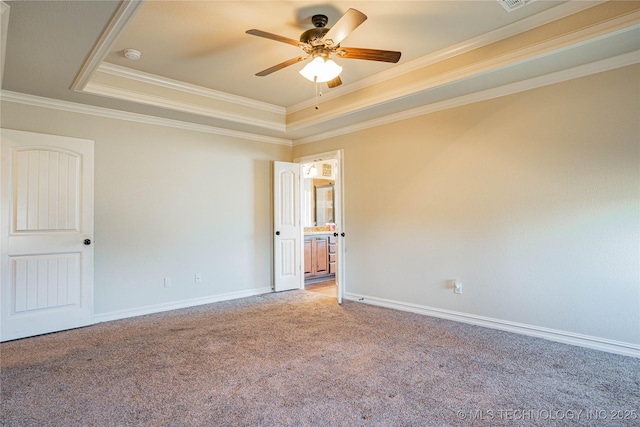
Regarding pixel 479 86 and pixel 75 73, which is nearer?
pixel 75 73

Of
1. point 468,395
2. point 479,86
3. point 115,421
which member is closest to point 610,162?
point 479,86

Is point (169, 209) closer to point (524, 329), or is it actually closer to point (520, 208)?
point (520, 208)

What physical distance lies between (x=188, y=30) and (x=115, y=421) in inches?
115

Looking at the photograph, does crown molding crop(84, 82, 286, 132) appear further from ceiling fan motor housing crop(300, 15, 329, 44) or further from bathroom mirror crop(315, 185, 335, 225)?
bathroom mirror crop(315, 185, 335, 225)

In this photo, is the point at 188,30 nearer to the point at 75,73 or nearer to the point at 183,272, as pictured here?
the point at 75,73

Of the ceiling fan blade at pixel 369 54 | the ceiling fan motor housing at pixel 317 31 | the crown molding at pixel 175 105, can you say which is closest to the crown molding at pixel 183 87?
the crown molding at pixel 175 105

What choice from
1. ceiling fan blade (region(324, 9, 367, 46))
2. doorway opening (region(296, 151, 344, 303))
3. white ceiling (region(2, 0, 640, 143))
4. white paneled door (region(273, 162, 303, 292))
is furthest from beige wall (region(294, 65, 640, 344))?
ceiling fan blade (region(324, 9, 367, 46))

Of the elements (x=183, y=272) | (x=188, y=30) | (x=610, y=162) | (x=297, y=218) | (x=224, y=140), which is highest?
(x=188, y=30)

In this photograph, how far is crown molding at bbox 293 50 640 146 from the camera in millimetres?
2877

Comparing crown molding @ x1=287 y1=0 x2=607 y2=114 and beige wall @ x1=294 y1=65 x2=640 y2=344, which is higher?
crown molding @ x1=287 y1=0 x2=607 y2=114

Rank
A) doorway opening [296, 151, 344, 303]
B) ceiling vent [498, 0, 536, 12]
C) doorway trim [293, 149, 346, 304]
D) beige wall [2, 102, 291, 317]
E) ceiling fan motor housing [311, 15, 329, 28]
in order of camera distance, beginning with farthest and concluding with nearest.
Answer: doorway opening [296, 151, 344, 303]
doorway trim [293, 149, 346, 304]
beige wall [2, 102, 291, 317]
ceiling fan motor housing [311, 15, 329, 28]
ceiling vent [498, 0, 536, 12]

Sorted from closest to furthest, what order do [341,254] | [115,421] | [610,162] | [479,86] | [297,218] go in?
[115,421]
[610,162]
[479,86]
[341,254]
[297,218]

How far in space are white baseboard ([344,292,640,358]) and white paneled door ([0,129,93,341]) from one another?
350cm

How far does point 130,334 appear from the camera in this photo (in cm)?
350
